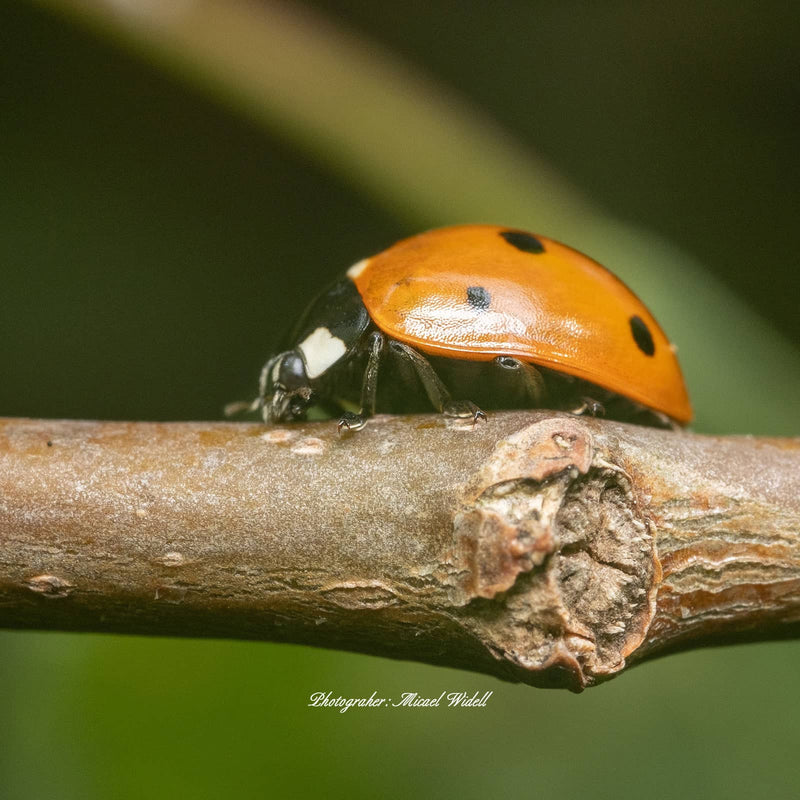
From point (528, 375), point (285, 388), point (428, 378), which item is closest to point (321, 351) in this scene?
point (285, 388)

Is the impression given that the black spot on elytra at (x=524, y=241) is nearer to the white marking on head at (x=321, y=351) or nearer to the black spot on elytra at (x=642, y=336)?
the black spot on elytra at (x=642, y=336)

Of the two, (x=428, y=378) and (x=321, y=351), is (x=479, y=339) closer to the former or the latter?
(x=428, y=378)

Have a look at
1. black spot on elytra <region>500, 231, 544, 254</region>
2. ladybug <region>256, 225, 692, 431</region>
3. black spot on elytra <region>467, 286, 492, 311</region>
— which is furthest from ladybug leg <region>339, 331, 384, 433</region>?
black spot on elytra <region>500, 231, 544, 254</region>

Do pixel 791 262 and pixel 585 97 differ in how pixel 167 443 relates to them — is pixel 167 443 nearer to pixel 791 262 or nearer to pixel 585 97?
pixel 791 262

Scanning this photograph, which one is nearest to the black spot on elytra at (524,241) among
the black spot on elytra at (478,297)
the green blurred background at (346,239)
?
the black spot on elytra at (478,297)

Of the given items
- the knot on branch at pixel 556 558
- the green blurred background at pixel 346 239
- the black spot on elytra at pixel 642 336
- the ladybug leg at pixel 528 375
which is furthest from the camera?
the green blurred background at pixel 346 239

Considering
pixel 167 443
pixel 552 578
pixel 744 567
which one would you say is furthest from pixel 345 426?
pixel 744 567
